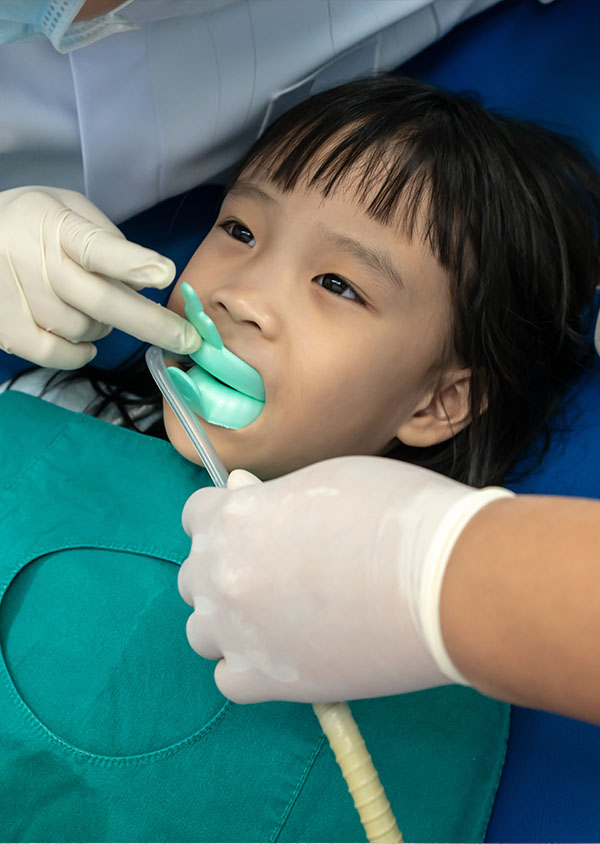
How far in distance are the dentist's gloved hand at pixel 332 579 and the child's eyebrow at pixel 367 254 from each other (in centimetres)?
39

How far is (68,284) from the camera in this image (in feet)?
3.14

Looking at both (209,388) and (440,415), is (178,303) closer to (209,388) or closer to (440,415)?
(209,388)

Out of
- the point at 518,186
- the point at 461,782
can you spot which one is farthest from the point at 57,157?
the point at 461,782

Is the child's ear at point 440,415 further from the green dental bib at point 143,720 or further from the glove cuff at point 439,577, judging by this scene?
the glove cuff at point 439,577

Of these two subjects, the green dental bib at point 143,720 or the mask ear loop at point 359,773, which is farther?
the green dental bib at point 143,720

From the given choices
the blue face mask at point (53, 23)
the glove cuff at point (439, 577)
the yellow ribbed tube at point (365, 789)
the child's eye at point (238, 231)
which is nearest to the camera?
the glove cuff at point (439, 577)

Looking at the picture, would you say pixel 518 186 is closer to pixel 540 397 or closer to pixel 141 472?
pixel 540 397

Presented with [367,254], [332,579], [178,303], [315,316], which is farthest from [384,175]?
[332,579]

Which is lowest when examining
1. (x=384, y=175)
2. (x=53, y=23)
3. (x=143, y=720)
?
(x=143, y=720)

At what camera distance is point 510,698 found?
0.59m

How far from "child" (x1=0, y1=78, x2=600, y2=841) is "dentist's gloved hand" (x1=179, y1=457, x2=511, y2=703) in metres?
0.26

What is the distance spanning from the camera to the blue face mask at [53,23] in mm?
895

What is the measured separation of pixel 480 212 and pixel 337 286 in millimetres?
239

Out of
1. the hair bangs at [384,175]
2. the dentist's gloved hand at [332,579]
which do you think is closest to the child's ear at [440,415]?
the hair bangs at [384,175]
